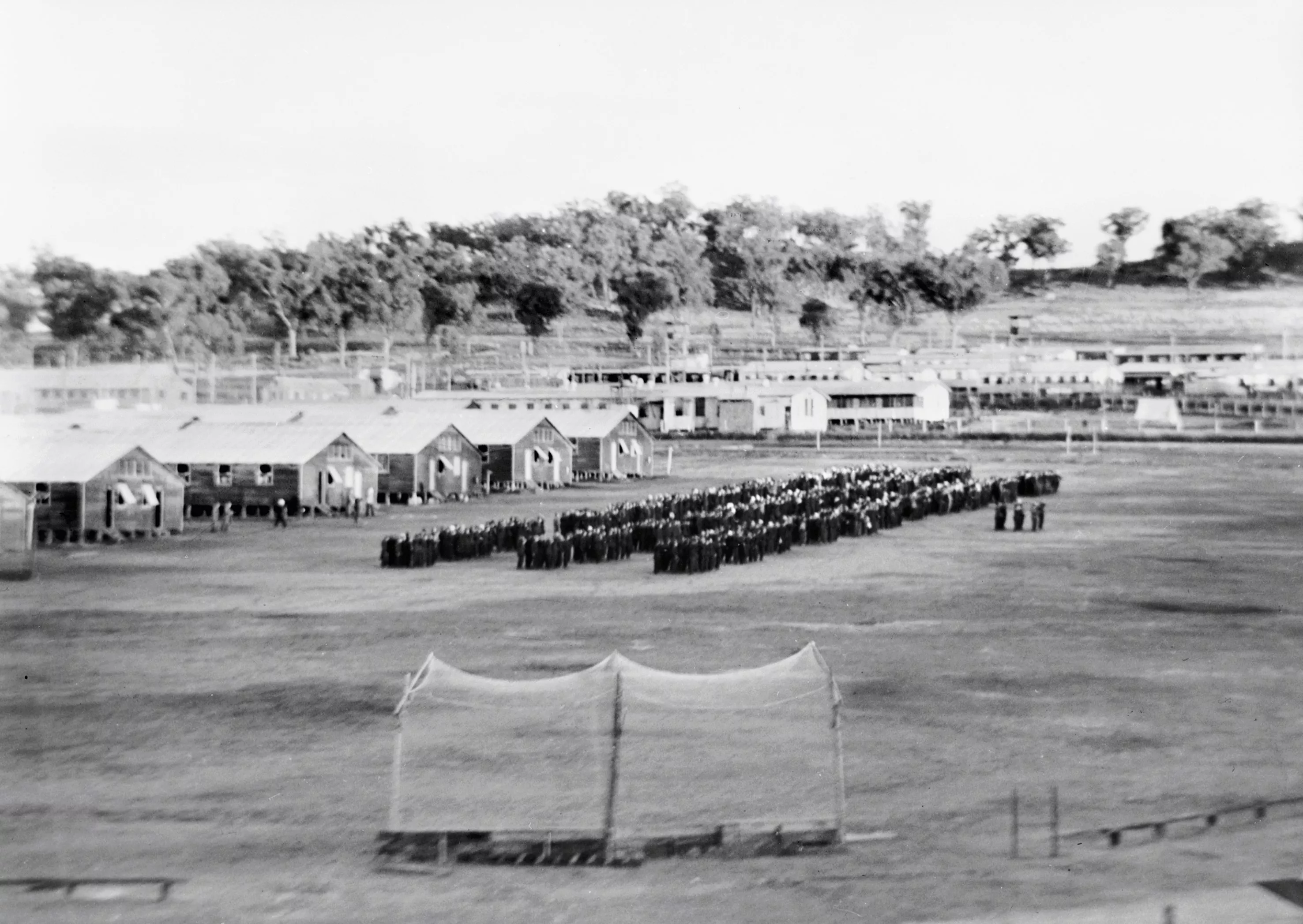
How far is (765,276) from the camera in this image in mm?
13742

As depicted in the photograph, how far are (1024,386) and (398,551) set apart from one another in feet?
41.0

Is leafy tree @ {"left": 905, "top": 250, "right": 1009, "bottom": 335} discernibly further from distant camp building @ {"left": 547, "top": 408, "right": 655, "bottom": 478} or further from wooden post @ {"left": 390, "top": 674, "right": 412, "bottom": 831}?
distant camp building @ {"left": 547, "top": 408, "right": 655, "bottom": 478}

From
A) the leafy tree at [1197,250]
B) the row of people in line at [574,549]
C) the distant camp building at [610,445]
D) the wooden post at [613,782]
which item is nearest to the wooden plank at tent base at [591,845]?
the wooden post at [613,782]

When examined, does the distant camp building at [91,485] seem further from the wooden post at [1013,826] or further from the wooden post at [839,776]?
the wooden post at [1013,826]

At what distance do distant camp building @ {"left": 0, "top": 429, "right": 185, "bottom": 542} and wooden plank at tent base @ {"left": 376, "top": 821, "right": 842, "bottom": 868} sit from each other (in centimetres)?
843

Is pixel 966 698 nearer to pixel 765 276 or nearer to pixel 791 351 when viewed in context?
pixel 765 276

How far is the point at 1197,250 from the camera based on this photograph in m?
12.7

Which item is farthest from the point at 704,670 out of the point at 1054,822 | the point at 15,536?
the point at 15,536

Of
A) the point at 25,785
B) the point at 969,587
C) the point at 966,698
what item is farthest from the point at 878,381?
the point at 25,785

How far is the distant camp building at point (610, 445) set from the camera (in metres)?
24.7

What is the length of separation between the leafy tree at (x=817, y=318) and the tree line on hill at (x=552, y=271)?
0.08m

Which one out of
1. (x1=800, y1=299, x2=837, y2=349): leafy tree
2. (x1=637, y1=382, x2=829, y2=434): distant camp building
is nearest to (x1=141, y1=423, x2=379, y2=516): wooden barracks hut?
(x1=637, y1=382, x2=829, y2=434): distant camp building

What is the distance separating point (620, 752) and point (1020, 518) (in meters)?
10.7

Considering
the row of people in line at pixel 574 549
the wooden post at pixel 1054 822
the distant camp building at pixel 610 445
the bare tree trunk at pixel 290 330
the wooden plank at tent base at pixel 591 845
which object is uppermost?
the bare tree trunk at pixel 290 330
